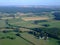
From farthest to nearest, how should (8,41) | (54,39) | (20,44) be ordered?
(54,39) < (8,41) < (20,44)

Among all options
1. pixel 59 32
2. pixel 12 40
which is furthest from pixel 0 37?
pixel 59 32

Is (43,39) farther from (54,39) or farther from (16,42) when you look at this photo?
(16,42)

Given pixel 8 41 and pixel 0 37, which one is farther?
pixel 0 37

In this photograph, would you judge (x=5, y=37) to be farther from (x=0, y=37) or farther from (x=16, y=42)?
(x=16, y=42)

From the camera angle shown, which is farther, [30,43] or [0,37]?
[0,37]

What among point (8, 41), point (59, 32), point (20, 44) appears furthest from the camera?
point (59, 32)

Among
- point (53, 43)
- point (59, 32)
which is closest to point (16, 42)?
point (53, 43)

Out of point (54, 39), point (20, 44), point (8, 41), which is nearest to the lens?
point (20, 44)

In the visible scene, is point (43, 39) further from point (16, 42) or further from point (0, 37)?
point (0, 37)
